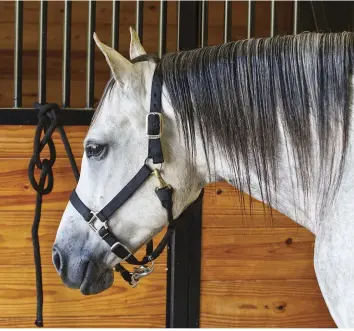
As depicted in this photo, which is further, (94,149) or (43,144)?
(43,144)

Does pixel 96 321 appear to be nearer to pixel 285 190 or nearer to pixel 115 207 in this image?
pixel 115 207

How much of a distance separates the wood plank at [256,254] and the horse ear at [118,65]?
2.49ft

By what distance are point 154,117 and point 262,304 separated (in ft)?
3.00

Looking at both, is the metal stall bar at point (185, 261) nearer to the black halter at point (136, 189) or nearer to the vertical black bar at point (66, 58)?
the vertical black bar at point (66, 58)

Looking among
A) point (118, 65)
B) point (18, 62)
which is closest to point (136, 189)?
point (118, 65)

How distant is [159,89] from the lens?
0.97 m

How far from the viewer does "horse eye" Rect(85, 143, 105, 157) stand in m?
1.02

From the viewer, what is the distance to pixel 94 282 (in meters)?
1.11

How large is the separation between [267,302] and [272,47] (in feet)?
→ 3.17

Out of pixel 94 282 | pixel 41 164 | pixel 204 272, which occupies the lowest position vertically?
pixel 204 272

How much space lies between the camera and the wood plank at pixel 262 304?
5.28 ft

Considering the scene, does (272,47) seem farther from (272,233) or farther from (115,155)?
(272,233)

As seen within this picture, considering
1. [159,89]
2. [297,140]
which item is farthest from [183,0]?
[297,140]

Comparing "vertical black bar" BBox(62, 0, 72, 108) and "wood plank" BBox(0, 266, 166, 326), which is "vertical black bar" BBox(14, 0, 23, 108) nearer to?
"vertical black bar" BBox(62, 0, 72, 108)
